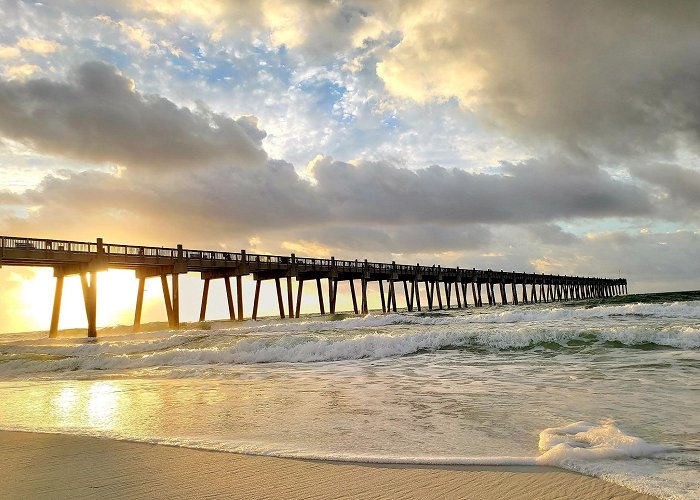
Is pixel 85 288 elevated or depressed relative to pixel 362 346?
elevated

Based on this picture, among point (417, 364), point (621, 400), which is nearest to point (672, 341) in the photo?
point (417, 364)

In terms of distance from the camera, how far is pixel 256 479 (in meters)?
Result: 3.00

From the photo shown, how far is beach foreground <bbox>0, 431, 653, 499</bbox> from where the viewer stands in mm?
2734

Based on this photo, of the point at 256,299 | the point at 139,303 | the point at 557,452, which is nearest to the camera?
the point at 557,452

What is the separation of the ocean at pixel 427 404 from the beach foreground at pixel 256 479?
0.21m

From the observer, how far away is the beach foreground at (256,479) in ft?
8.97

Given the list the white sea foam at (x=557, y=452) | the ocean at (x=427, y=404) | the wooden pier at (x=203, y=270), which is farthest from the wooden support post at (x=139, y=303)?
the white sea foam at (x=557, y=452)

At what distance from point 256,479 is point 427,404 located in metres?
3.07

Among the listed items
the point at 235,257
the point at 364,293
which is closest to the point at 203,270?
the point at 235,257

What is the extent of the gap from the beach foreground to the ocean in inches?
8.4

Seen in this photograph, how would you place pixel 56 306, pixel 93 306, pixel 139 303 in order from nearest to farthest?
pixel 93 306 → pixel 56 306 → pixel 139 303

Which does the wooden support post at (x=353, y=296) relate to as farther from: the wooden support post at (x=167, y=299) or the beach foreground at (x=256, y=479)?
the beach foreground at (x=256, y=479)

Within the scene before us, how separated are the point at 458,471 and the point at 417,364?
7363 millimetres

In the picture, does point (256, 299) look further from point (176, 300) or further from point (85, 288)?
point (85, 288)
